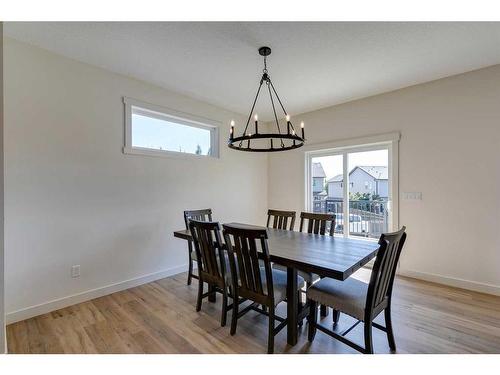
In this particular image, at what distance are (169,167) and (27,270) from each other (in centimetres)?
184

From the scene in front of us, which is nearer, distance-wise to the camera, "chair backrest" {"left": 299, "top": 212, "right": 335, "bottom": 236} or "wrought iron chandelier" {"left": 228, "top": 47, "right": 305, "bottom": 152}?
"wrought iron chandelier" {"left": 228, "top": 47, "right": 305, "bottom": 152}

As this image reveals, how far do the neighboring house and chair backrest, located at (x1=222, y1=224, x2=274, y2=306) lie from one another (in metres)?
2.62

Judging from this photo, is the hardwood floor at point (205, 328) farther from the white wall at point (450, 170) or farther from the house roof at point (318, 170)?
the house roof at point (318, 170)

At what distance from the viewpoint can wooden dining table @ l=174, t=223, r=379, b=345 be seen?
1.65 metres

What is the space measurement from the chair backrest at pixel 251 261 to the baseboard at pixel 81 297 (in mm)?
1724

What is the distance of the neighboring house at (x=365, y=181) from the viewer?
12.1 feet

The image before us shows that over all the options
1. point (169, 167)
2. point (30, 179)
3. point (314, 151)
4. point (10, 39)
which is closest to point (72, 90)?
point (10, 39)

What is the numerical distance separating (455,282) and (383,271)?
2.24 meters

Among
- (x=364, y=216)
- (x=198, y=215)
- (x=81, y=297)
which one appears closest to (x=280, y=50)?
(x=198, y=215)

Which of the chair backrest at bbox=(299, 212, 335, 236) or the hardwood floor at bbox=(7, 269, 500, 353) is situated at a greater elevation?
the chair backrest at bbox=(299, 212, 335, 236)

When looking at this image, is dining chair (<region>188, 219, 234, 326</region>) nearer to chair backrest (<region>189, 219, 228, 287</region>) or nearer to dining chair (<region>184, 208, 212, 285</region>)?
chair backrest (<region>189, 219, 228, 287</region>)

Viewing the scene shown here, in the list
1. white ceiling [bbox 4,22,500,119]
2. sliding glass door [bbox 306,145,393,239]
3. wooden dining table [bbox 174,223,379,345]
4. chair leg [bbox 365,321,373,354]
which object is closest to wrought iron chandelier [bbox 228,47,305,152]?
white ceiling [bbox 4,22,500,119]

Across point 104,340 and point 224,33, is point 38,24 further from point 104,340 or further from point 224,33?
point 104,340

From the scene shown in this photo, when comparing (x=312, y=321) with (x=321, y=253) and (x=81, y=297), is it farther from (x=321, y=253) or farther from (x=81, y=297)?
(x=81, y=297)
